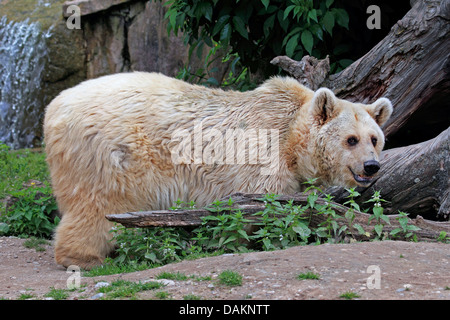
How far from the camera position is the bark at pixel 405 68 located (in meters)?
7.16

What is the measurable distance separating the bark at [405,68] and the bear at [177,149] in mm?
873

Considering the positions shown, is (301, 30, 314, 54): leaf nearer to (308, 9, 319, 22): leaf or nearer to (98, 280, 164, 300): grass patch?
(308, 9, 319, 22): leaf

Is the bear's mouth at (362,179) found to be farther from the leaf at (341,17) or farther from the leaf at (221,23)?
the leaf at (221,23)

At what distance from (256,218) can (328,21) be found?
3.53 m

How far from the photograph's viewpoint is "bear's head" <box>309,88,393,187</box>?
618cm

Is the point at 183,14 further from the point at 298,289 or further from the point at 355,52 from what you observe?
the point at 298,289

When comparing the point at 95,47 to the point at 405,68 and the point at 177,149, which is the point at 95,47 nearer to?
the point at 177,149

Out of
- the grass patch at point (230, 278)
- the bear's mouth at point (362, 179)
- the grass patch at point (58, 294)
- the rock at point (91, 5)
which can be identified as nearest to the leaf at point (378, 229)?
the bear's mouth at point (362, 179)

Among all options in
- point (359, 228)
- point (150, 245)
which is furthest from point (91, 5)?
point (359, 228)

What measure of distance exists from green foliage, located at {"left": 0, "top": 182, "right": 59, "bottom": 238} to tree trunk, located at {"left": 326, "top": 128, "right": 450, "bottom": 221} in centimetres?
385

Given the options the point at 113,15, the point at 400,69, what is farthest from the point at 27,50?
the point at 400,69

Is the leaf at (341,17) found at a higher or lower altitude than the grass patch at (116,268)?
higher

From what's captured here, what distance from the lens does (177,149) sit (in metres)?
6.37
